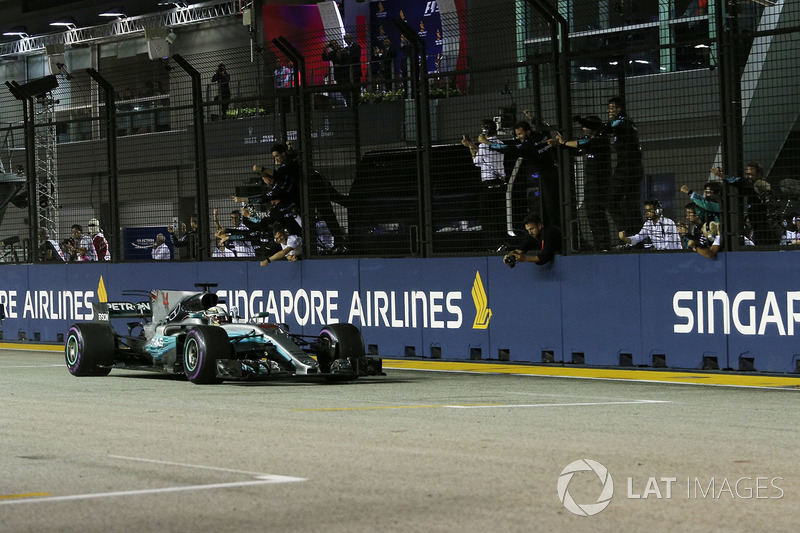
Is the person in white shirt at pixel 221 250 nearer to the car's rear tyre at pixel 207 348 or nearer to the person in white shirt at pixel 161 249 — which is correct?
the person in white shirt at pixel 161 249

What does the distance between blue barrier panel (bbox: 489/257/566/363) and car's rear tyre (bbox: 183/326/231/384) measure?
4.94 m

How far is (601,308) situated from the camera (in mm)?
16922

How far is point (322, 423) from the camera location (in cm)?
1059

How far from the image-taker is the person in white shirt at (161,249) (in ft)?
76.2

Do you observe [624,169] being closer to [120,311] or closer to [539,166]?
[539,166]

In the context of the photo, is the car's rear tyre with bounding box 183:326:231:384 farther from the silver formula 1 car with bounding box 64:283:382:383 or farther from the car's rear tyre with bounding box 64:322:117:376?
the car's rear tyre with bounding box 64:322:117:376

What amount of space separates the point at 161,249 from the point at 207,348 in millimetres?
9688

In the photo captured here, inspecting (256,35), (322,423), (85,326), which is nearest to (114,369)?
(85,326)

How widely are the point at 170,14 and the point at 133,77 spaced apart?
1504 cm

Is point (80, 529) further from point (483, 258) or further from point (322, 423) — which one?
point (483, 258)

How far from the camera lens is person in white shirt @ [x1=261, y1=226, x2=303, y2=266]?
20500mm

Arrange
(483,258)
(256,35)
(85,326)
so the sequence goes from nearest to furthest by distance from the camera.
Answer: (85,326), (483,258), (256,35)

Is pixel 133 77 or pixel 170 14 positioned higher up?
pixel 170 14

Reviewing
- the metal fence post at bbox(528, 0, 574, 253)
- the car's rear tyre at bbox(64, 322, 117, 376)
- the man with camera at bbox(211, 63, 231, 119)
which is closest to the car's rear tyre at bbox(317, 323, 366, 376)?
the car's rear tyre at bbox(64, 322, 117, 376)
